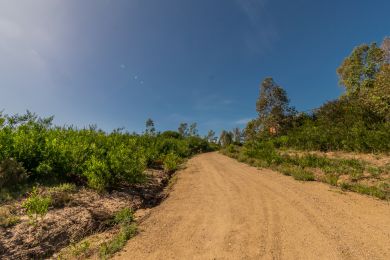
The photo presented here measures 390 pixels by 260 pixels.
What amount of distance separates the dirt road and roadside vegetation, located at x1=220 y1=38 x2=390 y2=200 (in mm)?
A: 2327

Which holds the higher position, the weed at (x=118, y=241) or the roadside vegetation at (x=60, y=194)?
the roadside vegetation at (x=60, y=194)

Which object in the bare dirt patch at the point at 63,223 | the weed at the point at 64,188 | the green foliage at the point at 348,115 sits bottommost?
the bare dirt patch at the point at 63,223

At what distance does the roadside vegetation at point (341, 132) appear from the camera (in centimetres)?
1030

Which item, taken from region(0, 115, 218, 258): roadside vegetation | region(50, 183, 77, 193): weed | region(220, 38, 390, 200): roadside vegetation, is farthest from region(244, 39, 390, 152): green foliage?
region(50, 183, 77, 193): weed


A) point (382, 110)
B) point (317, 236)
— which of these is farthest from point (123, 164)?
point (382, 110)

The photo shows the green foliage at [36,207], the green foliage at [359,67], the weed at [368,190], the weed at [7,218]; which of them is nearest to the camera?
the weed at [7,218]

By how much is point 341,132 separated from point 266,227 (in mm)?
15190

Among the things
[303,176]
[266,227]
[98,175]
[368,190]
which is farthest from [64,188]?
[368,190]

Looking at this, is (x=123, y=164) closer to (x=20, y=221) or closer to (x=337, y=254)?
(x=20, y=221)

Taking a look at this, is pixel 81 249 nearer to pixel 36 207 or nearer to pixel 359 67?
pixel 36 207

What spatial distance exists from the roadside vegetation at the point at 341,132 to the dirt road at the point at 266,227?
2.33 meters

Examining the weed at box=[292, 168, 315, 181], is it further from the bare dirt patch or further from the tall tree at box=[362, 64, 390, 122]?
the tall tree at box=[362, 64, 390, 122]

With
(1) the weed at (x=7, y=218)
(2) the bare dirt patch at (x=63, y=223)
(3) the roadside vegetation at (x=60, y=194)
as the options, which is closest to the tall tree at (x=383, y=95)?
(3) the roadside vegetation at (x=60, y=194)

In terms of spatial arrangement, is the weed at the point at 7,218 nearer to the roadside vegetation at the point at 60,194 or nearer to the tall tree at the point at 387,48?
the roadside vegetation at the point at 60,194
